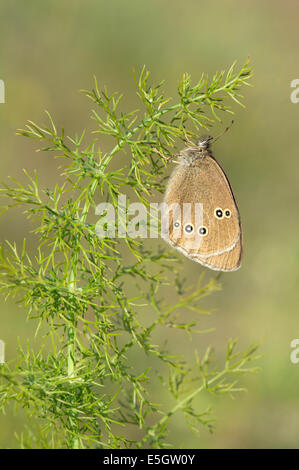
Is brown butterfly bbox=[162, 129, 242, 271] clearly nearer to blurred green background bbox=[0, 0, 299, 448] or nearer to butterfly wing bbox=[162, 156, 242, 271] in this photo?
butterfly wing bbox=[162, 156, 242, 271]

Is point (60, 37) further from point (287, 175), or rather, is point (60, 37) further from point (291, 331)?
point (291, 331)

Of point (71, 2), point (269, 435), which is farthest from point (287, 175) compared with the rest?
point (71, 2)

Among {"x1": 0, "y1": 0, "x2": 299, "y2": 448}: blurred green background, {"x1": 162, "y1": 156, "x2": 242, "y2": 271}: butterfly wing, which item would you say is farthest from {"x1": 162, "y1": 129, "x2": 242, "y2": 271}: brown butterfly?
{"x1": 0, "y1": 0, "x2": 299, "y2": 448}: blurred green background

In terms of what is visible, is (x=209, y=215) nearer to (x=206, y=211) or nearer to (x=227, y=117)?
(x=206, y=211)

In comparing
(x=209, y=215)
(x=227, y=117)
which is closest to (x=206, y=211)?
(x=209, y=215)

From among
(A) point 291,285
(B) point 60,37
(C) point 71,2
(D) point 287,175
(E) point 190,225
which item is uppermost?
(C) point 71,2

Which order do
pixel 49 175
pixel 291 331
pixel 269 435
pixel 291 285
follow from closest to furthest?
pixel 269 435 < pixel 291 331 < pixel 291 285 < pixel 49 175

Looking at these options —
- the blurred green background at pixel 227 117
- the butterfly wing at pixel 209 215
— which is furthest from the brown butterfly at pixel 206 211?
the blurred green background at pixel 227 117
